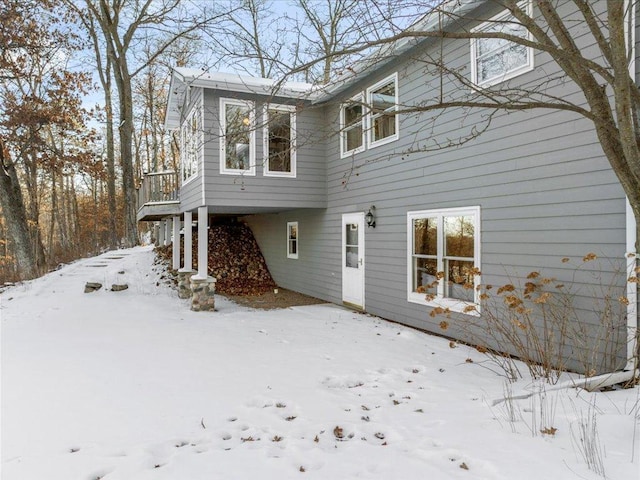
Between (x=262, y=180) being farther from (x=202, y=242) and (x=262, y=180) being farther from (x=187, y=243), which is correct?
(x=187, y=243)

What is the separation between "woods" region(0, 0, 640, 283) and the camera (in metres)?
2.86

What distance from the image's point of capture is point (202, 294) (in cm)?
779

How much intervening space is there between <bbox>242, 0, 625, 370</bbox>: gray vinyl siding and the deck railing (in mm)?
5410

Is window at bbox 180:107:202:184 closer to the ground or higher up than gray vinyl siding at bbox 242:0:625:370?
higher up

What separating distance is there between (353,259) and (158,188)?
19.8ft

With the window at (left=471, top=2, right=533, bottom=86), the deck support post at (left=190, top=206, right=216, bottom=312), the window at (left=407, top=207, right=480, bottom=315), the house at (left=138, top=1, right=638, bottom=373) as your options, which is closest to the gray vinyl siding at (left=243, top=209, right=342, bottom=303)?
the house at (left=138, top=1, right=638, bottom=373)

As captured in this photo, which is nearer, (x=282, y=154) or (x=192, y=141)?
(x=282, y=154)

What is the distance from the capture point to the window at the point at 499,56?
473 cm

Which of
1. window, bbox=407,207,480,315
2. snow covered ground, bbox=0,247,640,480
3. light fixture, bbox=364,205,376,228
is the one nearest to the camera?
snow covered ground, bbox=0,247,640,480

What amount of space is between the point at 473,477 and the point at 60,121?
13540mm

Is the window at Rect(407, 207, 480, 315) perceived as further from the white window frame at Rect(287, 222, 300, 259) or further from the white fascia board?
the white window frame at Rect(287, 222, 300, 259)

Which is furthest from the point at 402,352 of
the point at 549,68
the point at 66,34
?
the point at 66,34

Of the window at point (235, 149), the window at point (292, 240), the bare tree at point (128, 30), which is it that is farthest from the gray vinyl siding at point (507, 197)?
the bare tree at point (128, 30)

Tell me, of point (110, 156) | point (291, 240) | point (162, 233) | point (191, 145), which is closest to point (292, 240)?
point (291, 240)
